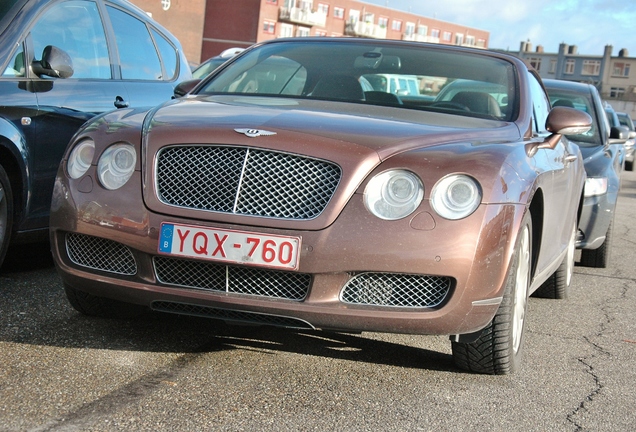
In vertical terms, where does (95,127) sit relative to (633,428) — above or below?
above

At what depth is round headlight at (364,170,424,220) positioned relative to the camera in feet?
11.3

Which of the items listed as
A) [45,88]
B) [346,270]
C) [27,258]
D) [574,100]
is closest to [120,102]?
[45,88]

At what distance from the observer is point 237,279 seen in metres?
3.55

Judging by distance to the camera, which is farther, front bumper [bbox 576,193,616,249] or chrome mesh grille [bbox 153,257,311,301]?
front bumper [bbox 576,193,616,249]

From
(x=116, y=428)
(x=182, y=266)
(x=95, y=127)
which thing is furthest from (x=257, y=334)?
(x=116, y=428)

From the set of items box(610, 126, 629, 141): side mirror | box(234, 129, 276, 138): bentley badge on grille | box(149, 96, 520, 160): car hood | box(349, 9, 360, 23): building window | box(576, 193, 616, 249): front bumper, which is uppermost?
box(349, 9, 360, 23): building window

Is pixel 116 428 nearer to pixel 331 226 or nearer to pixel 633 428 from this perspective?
pixel 331 226

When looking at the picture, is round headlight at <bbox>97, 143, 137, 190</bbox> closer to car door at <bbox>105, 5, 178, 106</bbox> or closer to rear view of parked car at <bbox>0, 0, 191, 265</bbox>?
rear view of parked car at <bbox>0, 0, 191, 265</bbox>

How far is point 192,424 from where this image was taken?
3.01 meters

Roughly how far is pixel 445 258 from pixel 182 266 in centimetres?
100

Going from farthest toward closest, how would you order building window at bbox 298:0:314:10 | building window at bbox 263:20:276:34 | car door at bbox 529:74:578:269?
building window at bbox 298:0:314:10
building window at bbox 263:20:276:34
car door at bbox 529:74:578:269

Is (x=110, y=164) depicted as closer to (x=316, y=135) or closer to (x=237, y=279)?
(x=237, y=279)

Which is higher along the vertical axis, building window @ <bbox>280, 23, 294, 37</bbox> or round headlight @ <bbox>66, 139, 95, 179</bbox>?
building window @ <bbox>280, 23, 294, 37</bbox>

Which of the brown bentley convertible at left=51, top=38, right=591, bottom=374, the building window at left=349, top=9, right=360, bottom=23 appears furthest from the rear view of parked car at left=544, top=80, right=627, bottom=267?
the building window at left=349, top=9, right=360, bottom=23
